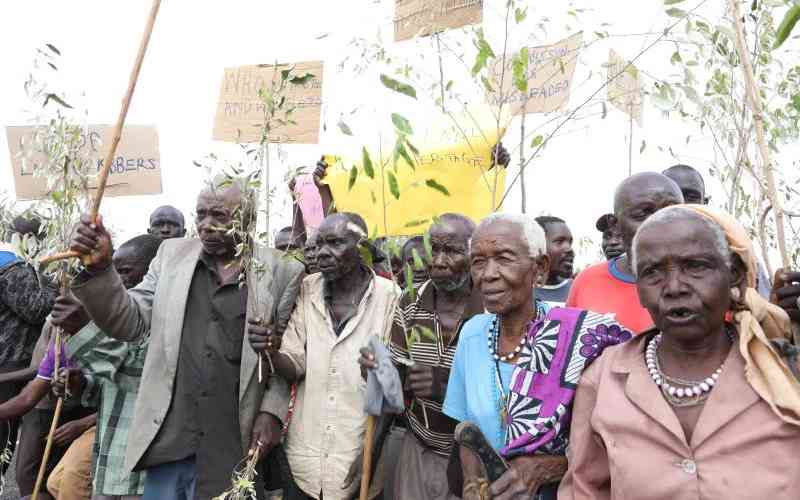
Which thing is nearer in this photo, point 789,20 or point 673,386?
point 789,20

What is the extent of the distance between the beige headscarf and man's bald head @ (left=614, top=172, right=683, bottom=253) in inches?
40.8

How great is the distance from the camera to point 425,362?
356cm

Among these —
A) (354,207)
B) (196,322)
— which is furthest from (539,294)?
(196,322)

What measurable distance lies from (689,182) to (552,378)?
216cm

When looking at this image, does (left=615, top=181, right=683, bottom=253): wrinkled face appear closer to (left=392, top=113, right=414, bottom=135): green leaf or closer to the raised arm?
(left=392, top=113, right=414, bottom=135): green leaf

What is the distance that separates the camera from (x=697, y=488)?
1.93 meters

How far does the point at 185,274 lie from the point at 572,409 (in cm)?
230

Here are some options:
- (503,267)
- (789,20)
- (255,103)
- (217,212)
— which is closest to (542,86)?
(255,103)

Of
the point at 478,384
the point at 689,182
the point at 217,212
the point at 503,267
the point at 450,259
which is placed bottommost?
the point at 478,384

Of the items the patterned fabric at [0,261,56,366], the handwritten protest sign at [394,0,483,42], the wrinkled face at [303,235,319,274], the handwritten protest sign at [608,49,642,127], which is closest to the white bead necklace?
the handwritten protest sign at [608,49,642,127]

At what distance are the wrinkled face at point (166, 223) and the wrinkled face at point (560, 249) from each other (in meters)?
3.42

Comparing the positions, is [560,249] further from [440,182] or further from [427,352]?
[427,352]

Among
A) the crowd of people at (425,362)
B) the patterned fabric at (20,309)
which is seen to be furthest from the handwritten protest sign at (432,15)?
the patterned fabric at (20,309)

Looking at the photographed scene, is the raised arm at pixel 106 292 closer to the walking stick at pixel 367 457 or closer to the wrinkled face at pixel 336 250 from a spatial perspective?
the wrinkled face at pixel 336 250
